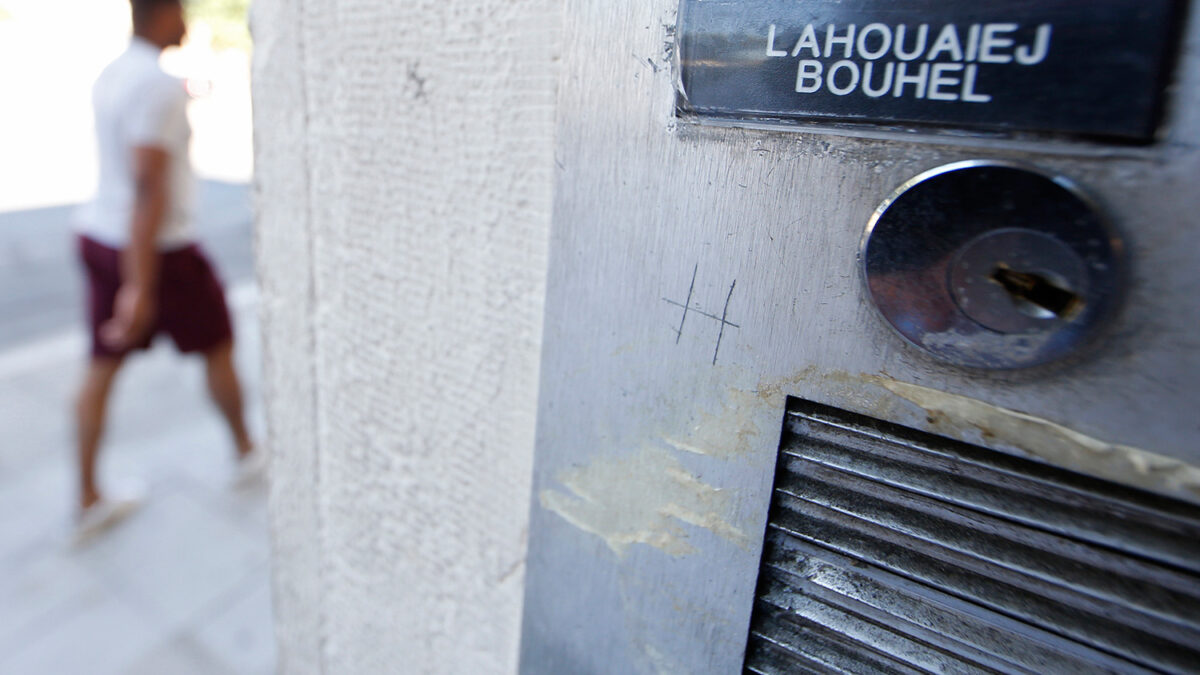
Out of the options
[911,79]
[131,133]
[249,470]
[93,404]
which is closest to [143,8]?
[131,133]

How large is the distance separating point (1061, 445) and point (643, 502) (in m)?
0.31

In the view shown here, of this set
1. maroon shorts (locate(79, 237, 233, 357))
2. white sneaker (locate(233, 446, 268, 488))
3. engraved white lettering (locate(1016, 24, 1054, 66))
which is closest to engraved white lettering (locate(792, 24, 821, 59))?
engraved white lettering (locate(1016, 24, 1054, 66))

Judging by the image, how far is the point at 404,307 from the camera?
83cm

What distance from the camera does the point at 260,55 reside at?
90 centimetres

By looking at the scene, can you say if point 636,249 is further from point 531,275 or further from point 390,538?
point 390,538

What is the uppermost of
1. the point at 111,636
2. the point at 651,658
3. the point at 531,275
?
the point at 531,275

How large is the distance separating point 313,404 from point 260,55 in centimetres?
44

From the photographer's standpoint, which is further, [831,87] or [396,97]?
[396,97]

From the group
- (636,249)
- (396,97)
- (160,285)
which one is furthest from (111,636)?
(636,249)

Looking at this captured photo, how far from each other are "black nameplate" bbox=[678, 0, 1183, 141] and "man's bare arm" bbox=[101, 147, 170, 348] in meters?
2.34

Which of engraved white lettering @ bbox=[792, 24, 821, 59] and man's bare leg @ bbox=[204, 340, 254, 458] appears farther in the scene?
man's bare leg @ bbox=[204, 340, 254, 458]

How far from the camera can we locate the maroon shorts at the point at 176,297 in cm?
257

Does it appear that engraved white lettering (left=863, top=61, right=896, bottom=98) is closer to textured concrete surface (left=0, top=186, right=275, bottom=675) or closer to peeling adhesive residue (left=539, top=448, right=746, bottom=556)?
peeling adhesive residue (left=539, top=448, right=746, bottom=556)

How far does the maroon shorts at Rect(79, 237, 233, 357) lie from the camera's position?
257cm
